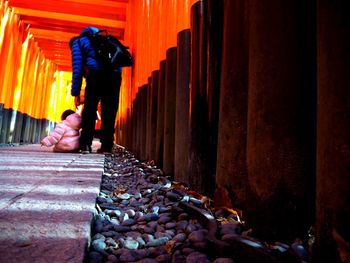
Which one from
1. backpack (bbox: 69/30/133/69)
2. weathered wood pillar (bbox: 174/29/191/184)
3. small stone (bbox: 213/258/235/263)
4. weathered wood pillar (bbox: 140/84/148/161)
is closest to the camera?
small stone (bbox: 213/258/235/263)

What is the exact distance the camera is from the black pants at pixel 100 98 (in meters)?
4.73

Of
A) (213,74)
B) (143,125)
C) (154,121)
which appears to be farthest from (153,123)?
(213,74)

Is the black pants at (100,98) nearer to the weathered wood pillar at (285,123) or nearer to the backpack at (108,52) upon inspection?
the backpack at (108,52)

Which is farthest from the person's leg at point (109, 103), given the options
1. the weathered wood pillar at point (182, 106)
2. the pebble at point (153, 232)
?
the pebble at point (153, 232)

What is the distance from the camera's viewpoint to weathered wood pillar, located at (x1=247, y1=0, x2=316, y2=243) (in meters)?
1.03

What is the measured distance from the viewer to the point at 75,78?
188 inches

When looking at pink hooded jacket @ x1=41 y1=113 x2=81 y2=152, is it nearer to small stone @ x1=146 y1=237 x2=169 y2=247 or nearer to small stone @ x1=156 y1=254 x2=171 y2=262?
small stone @ x1=146 y1=237 x2=169 y2=247

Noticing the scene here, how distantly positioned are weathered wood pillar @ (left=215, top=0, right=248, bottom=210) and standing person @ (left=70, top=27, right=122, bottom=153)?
11.7ft

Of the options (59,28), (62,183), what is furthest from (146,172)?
(59,28)

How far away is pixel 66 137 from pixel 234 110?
4.01 m

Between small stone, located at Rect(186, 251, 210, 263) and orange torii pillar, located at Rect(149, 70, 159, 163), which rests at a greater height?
orange torii pillar, located at Rect(149, 70, 159, 163)

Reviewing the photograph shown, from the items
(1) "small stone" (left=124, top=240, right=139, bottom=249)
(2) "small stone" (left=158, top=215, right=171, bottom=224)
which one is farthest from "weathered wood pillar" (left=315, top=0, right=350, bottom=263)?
(2) "small stone" (left=158, top=215, right=171, bottom=224)

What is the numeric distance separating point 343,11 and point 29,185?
1548 mm

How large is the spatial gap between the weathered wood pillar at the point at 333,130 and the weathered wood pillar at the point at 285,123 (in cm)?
17
